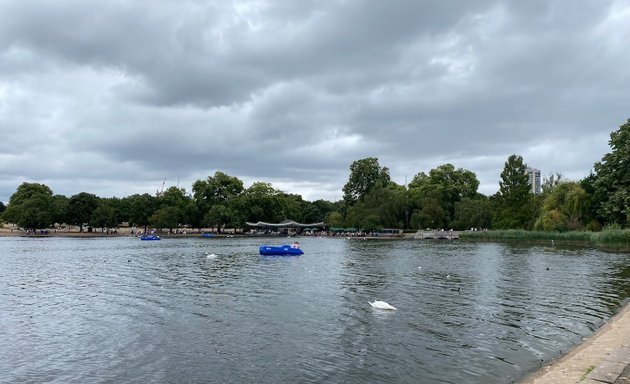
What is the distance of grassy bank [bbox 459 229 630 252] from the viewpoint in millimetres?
Answer: 65500

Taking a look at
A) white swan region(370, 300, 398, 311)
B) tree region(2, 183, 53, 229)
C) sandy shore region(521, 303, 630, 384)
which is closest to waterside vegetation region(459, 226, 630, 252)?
white swan region(370, 300, 398, 311)

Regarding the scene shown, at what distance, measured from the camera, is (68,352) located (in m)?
16.5

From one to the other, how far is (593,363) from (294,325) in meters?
11.6

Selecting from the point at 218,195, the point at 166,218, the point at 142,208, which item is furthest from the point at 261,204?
the point at 142,208

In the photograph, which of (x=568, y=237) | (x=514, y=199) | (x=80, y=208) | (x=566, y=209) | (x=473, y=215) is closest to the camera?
(x=568, y=237)

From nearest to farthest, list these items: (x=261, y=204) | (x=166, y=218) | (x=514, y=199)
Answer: (x=514, y=199), (x=166, y=218), (x=261, y=204)

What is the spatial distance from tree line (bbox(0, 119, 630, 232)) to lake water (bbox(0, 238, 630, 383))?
2579 inches

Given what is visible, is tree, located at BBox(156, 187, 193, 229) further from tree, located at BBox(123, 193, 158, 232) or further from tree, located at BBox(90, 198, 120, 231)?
tree, located at BBox(90, 198, 120, 231)

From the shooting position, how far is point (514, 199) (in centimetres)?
10688

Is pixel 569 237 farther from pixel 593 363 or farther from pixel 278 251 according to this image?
pixel 593 363

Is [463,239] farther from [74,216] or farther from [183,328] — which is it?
[74,216]

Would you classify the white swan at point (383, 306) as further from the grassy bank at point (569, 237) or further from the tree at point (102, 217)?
the tree at point (102, 217)

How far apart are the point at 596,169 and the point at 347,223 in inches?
3099

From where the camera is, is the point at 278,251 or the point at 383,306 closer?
the point at 383,306
